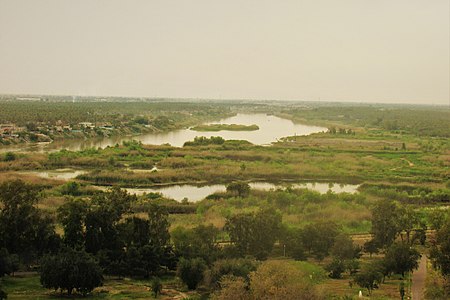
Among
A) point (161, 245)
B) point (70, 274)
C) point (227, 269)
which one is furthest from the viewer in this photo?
point (161, 245)

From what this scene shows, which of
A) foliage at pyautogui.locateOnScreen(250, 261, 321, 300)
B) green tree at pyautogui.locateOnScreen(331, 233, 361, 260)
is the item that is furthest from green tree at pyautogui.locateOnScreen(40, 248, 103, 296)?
green tree at pyautogui.locateOnScreen(331, 233, 361, 260)

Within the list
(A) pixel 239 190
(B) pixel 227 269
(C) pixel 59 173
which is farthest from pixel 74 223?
(C) pixel 59 173

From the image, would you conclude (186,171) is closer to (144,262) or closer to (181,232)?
(181,232)

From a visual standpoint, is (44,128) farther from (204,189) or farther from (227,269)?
(227,269)

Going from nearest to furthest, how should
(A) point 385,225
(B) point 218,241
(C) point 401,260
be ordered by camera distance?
(C) point 401,260 < (A) point 385,225 < (B) point 218,241

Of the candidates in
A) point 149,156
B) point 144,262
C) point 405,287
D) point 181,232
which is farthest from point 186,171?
point 405,287

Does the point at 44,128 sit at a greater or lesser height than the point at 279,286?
greater

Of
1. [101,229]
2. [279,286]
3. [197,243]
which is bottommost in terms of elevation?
[197,243]
